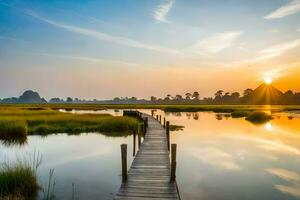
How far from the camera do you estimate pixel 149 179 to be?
40.1 feet

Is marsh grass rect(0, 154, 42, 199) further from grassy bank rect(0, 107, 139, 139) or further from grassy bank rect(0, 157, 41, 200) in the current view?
grassy bank rect(0, 107, 139, 139)

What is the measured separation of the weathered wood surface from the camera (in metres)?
10.3

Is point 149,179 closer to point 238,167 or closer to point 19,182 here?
point 19,182

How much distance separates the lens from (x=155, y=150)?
60.4ft

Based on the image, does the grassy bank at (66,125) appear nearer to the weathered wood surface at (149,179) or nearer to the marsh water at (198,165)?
the marsh water at (198,165)

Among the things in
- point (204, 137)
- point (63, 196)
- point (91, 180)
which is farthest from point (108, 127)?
point (63, 196)

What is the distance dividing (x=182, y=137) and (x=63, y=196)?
20104 mm

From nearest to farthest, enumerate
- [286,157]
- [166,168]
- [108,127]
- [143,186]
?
[143,186] → [166,168] → [286,157] → [108,127]

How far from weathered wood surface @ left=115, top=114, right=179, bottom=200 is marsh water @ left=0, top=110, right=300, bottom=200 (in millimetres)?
1320

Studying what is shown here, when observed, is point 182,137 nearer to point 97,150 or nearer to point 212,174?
point 97,150

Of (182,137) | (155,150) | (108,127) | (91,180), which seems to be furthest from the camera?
(108,127)

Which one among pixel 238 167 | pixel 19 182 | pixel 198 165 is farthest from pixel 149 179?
pixel 238 167

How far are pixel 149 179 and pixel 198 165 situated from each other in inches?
284

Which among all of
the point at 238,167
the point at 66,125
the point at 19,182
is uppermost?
the point at 66,125
